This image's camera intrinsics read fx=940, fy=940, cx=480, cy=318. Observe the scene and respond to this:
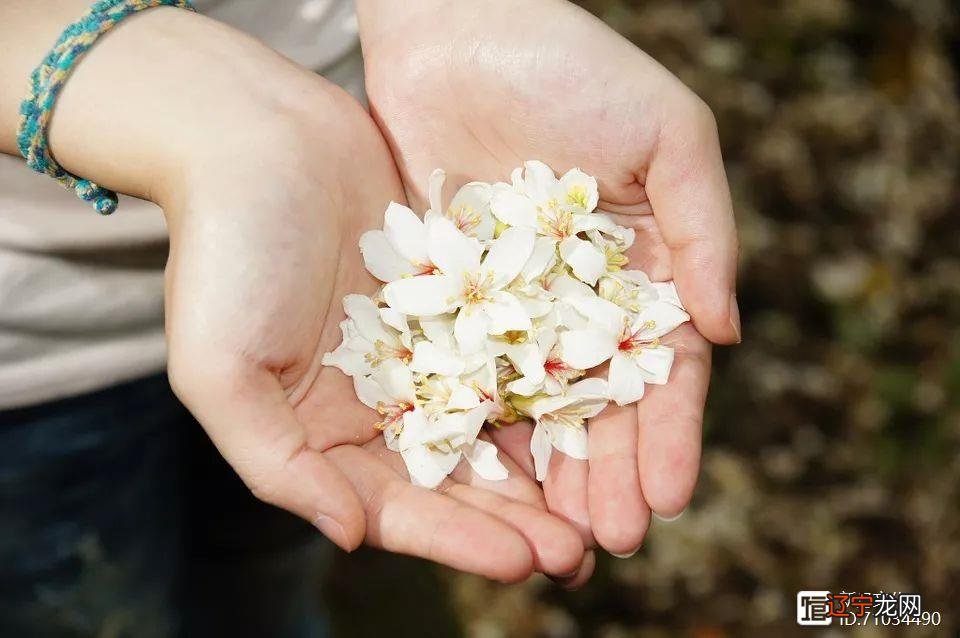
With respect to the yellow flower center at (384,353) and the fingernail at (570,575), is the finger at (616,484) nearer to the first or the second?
the fingernail at (570,575)

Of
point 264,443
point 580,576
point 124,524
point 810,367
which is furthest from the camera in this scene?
point 810,367

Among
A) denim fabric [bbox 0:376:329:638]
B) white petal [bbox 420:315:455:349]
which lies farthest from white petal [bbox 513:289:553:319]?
denim fabric [bbox 0:376:329:638]

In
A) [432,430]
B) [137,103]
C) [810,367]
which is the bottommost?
[810,367]

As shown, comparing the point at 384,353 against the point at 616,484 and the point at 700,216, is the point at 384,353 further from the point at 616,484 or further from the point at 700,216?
the point at 700,216

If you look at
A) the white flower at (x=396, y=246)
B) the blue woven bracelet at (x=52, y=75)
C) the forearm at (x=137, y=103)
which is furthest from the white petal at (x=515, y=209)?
the blue woven bracelet at (x=52, y=75)

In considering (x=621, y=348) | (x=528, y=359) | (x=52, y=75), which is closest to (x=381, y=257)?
(x=528, y=359)

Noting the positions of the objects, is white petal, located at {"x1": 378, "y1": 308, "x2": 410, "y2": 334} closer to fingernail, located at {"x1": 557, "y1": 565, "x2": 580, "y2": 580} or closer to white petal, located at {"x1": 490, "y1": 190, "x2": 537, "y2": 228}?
white petal, located at {"x1": 490, "y1": 190, "x2": 537, "y2": 228}
